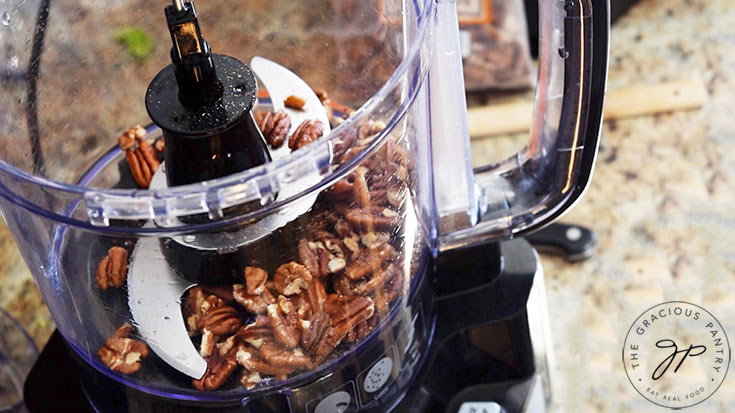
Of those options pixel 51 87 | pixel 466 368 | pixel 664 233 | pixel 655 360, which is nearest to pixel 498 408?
pixel 466 368

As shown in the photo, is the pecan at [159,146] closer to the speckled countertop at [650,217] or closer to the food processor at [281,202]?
the food processor at [281,202]

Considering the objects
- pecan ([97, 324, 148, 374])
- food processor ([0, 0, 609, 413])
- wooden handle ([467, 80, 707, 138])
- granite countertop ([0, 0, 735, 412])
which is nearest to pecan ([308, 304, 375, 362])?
food processor ([0, 0, 609, 413])

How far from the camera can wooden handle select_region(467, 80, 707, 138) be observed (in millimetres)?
954

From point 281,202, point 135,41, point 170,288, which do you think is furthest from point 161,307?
point 135,41

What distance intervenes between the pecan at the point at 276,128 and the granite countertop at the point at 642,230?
0.30 metres

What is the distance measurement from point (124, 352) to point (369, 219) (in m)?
0.18

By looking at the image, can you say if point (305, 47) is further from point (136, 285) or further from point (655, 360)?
point (655, 360)

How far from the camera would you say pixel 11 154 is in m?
0.66

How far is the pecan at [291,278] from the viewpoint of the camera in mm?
583

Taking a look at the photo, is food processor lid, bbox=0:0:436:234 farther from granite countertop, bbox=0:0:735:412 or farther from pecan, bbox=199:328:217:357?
granite countertop, bbox=0:0:735:412

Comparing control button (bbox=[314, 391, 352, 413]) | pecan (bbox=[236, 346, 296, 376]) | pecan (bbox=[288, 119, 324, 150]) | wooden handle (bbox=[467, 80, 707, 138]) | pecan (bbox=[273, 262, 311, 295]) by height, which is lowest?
control button (bbox=[314, 391, 352, 413])

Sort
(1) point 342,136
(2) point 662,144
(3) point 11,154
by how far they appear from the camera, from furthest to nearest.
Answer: (2) point 662,144 → (3) point 11,154 → (1) point 342,136

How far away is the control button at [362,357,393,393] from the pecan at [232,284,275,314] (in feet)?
0.32

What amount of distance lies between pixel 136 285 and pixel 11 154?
0.14 meters
